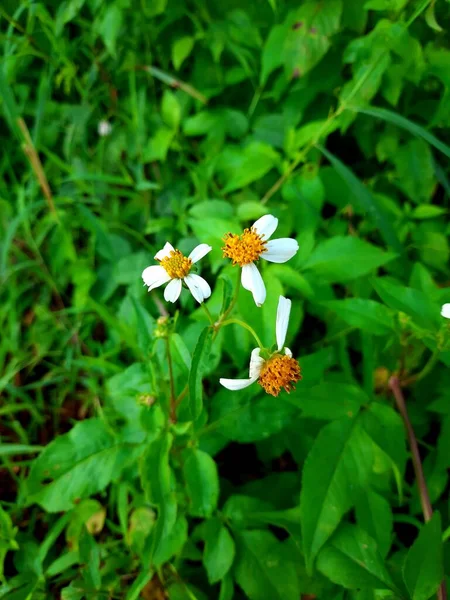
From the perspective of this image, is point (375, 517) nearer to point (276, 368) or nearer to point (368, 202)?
point (276, 368)

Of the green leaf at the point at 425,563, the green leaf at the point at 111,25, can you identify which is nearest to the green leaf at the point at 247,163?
the green leaf at the point at 111,25

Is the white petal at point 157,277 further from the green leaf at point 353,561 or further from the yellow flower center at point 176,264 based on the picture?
the green leaf at point 353,561

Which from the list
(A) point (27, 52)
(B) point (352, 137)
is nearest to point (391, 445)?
(B) point (352, 137)

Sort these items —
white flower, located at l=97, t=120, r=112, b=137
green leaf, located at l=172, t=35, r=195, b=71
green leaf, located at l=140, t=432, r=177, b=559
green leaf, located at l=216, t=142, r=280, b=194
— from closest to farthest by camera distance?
green leaf, located at l=140, t=432, r=177, b=559 → green leaf, located at l=216, t=142, r=280, b=194 → green leaf, located at l=172, t=35, r=195, b=71 → white flower, located at l=97, t=120, r=112, b=137

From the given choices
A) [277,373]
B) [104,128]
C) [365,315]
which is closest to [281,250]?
[277,373]

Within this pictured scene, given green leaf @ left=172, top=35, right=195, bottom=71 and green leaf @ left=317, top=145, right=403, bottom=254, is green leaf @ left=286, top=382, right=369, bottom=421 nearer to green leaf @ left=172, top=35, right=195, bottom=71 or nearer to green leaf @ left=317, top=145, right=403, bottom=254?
green leaf @ left=317, top=145, right=403, bottom=254

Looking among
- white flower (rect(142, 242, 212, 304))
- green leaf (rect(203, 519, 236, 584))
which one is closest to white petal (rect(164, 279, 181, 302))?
white flower (rect(142, 242, 212, 304))

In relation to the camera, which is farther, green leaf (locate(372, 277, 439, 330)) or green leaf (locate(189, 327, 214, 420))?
green leaf (locate(372, 277, 439, 330))
